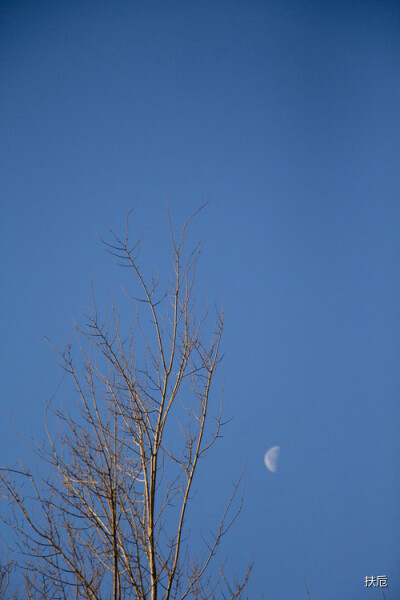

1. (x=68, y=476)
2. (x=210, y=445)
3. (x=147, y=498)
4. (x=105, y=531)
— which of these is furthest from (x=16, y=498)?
(x=210, y=445)

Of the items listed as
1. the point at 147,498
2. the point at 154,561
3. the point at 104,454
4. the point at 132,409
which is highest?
the point at 132,409

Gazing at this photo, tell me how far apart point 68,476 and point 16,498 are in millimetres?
315

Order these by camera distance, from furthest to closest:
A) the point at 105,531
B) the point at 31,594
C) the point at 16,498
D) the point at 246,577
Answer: the point at 31,594 → the point at 246,577 → the point at 16,498 → the point at 105,531

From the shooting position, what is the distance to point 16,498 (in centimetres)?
287

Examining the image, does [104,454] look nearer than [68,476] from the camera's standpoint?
Yes

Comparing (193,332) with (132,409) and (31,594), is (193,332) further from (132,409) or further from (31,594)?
(31,594)

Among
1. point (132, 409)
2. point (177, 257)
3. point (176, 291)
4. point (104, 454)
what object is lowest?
point (104, 454)

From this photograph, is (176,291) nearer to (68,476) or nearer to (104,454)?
(104,454)

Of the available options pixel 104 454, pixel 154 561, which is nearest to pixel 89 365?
pixel 104 454

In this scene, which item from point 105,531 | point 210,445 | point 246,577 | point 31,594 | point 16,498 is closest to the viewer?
point 105,531

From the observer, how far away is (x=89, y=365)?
10.4 feet

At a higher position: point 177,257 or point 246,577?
point 177,257

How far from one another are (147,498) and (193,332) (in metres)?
0.99

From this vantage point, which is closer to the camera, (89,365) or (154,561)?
(154,561)
